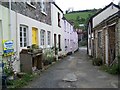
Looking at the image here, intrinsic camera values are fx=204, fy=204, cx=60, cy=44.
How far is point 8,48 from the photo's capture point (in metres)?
9.10

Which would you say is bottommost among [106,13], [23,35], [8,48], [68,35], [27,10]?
[8,48]

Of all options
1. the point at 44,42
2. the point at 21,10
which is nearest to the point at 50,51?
the point at 44,42

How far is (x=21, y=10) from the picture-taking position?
11.2 meters

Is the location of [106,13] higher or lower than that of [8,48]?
higher

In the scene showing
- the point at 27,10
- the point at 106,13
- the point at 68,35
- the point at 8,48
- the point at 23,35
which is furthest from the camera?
the point at 68,35

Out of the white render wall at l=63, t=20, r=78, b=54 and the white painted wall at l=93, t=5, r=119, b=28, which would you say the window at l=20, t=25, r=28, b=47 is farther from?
the white render wall at l=63, t=20, r=78, b=54

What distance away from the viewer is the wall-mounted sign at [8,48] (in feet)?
28.9

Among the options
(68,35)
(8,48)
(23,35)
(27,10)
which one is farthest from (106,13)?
Result: (8,48)

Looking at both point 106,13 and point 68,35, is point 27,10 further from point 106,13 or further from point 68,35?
point 68,35

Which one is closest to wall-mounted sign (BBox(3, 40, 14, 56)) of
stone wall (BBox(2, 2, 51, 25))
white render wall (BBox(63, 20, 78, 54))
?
stone wall (BBox(2, 2, 51, 25))

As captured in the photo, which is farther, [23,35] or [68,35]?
[68,35]

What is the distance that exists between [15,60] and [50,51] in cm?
828

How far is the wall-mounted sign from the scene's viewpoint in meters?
8.81

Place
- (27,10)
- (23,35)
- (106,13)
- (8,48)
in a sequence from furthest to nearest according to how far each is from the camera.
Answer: (106,13) → (27,10) → (23,35) → (8,48)
